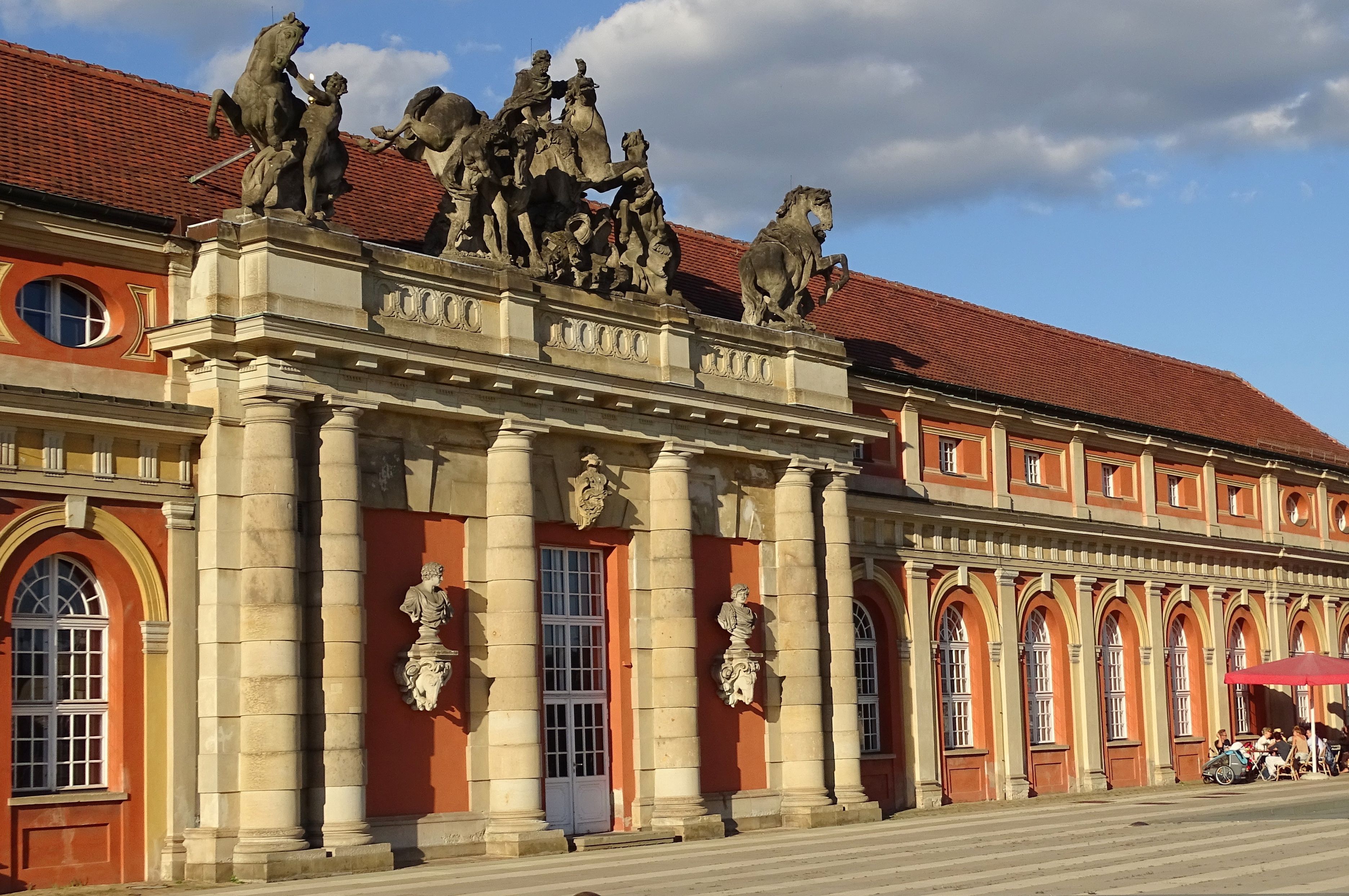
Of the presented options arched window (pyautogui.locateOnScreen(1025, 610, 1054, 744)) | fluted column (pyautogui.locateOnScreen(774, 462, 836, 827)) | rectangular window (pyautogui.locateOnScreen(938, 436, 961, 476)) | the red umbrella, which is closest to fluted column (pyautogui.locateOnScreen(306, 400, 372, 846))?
fluted column (pyautogui.locateOnScreen(774, 462, 836, 827))

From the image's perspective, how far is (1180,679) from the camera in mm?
47688

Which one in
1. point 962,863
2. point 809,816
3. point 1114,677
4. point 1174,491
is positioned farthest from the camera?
point 1174,491

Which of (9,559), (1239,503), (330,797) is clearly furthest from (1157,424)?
(9,559)

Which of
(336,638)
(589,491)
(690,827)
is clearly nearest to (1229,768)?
(690,827)

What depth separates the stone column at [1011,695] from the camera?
40.3 meters

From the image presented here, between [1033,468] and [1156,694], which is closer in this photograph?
[1033,468]

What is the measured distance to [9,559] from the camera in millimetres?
22797

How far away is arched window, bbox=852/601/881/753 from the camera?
3744 cm

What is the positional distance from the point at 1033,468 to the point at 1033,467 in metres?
0.03

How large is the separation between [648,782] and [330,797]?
268 inches

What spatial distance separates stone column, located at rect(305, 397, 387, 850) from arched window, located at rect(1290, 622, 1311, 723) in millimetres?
33102

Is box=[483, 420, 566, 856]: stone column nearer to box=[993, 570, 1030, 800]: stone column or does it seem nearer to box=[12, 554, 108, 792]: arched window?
box=[12, 554, 108, 792]: arched window

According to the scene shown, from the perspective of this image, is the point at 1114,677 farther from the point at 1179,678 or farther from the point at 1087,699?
the point at 1179,678

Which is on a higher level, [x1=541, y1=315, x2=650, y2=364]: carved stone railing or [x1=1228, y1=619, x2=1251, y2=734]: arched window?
[x1=541, y1=315, x2=650, y2=364]: carved stone railing
